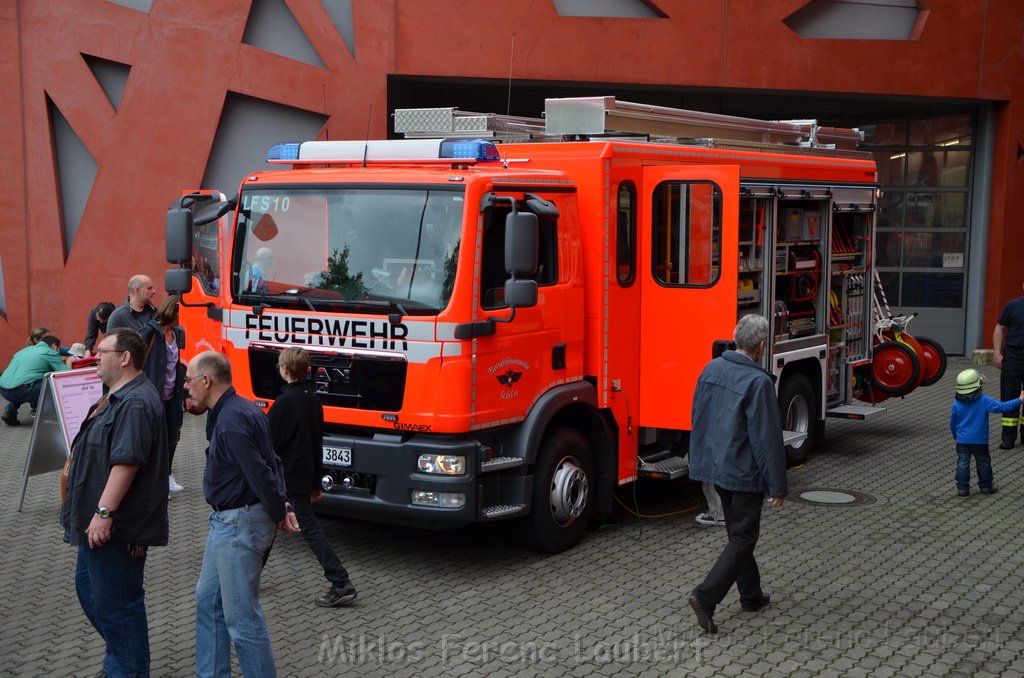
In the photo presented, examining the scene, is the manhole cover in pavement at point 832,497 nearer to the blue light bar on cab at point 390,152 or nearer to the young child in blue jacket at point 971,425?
the young child in blue jacket at point 971,425

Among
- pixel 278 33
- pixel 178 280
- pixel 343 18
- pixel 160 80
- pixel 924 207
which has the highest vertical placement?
pixel 343 18

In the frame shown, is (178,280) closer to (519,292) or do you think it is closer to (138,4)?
(519,292)

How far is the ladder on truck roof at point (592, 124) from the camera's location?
8.68 meters

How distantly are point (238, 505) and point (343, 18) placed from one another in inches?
448

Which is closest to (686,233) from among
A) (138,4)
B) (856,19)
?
(138,4)

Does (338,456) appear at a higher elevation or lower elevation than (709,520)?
higher

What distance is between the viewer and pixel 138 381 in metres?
5.26

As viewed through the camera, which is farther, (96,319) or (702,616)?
(96,319)

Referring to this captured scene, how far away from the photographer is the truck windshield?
23.9ft

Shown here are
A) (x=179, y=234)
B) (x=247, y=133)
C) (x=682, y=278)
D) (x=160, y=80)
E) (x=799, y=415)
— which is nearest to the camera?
(x=179, y=234)

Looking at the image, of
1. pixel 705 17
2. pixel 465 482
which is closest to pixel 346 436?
pixel 465 482

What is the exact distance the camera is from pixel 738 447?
641 cm

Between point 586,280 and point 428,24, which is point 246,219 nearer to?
point 586,280

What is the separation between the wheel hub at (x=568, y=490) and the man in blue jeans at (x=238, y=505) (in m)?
2.97
